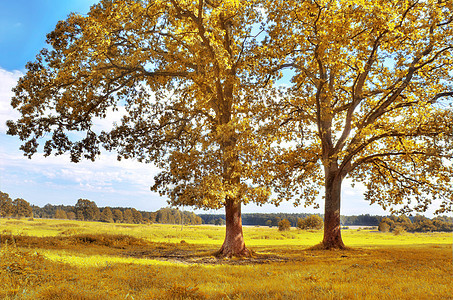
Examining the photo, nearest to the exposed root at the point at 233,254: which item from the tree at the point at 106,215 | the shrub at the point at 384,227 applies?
the shrub at the point at 384,227

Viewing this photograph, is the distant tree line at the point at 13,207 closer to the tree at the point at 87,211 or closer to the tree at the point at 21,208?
the tree at the point at 21,208

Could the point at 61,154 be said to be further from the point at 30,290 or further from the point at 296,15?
the point at 296,15

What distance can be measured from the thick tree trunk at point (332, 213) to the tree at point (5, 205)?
92299mm

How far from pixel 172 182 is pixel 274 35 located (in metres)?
10.5

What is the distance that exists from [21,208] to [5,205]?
8339 mm

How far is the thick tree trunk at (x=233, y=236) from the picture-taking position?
18.8m

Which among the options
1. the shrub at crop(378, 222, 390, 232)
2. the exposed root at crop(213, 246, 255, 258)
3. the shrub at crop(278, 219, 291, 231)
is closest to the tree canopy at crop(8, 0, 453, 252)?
the exposed root at crop(213, 246, 255, 258)

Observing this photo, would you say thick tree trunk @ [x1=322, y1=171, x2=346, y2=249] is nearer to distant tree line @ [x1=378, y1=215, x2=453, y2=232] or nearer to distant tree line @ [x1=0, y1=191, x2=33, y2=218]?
distant tree line @ [x1=378, y1=215, x2=453, y2=232]

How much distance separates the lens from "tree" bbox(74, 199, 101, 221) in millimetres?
111875

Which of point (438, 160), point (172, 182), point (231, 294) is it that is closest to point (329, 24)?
point (438, 160)

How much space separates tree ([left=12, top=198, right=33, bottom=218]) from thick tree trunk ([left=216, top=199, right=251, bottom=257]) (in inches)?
3872

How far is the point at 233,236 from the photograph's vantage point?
62.3 feet

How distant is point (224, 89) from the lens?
20594 mm

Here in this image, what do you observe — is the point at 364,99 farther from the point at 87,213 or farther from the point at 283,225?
the point at 87,213
